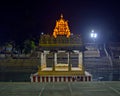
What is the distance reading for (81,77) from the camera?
18812 mm

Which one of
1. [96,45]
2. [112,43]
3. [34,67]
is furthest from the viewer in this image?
[112,43]

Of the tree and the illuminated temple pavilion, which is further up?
the tree

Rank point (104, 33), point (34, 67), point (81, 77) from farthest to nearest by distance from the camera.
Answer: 1. point (104, 33)
2. point (34, 67)
3. point (81, 77)

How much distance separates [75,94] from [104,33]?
196ft

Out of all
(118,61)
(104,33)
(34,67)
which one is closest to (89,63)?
(118,61)

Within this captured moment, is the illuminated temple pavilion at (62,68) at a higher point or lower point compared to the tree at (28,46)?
lower

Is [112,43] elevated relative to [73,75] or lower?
elevated

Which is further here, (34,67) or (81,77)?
(34,67)

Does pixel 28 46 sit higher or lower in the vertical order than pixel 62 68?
higher

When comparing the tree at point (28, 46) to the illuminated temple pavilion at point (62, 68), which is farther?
the tree at point (28, 46)

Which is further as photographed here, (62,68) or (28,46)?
(28,46)

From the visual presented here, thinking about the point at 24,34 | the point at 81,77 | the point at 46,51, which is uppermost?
the point at 24,34

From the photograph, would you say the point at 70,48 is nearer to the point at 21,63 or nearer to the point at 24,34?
the point at 21,63

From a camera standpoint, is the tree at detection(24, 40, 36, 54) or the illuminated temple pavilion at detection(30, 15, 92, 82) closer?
the illuminated temple pavilion at detection(30, 15, 92, 82)
